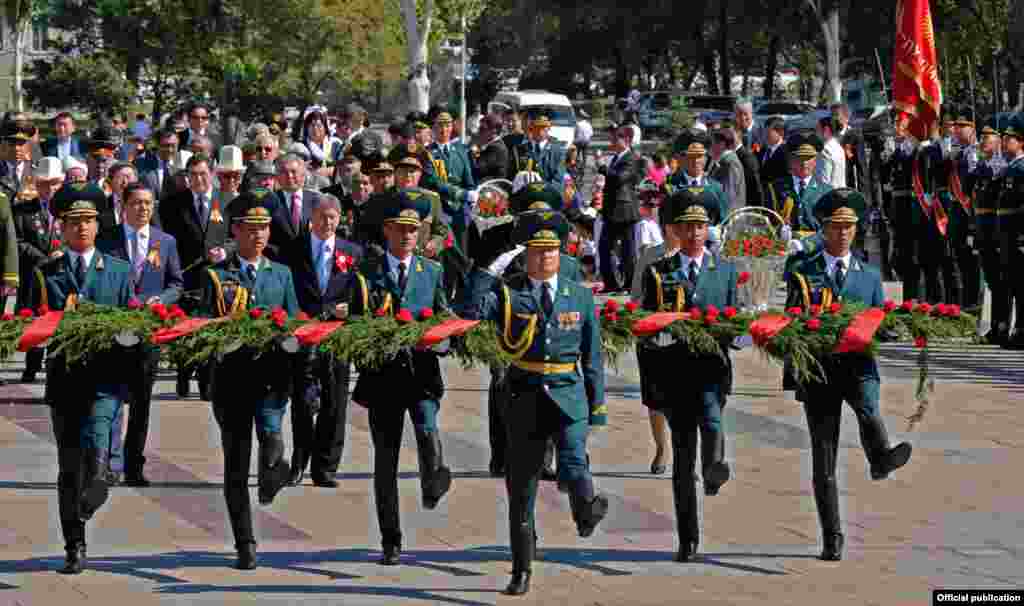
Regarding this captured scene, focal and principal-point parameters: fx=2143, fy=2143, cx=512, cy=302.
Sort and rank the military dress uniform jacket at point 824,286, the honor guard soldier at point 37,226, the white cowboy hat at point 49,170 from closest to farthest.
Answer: the military dress uniform jacket at point 824,286 < the honor guard soldier at point 37,226 < the white cowboy hat at point 49,170

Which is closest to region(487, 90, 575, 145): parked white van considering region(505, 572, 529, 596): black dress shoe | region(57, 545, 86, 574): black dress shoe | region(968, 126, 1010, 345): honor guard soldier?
region(968, 126, 1010, 345): honor guard soldier

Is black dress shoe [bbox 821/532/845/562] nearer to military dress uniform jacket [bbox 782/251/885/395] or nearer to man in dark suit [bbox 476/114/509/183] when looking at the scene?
military dress uniform jacket [bbox 782/251/885/395]

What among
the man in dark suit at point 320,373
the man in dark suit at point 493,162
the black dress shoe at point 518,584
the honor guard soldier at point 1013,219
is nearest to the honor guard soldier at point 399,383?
the black dress shoe at point 518,584

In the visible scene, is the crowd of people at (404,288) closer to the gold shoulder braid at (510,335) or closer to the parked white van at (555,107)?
the gold shoulder braid at (510,335)

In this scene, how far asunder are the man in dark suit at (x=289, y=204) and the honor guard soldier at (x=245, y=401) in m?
3.52

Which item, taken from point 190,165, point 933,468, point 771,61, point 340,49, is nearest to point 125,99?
point 340,49

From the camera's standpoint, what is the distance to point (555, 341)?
1005 cm

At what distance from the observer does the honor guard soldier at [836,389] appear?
1067cm

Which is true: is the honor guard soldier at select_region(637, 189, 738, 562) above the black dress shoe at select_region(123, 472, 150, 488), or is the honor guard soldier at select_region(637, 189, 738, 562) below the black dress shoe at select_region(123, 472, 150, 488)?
above

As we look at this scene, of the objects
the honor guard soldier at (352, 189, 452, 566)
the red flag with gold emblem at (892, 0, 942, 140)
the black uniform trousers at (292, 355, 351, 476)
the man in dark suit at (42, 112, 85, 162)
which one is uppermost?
the red flag with gold emblem at (892, 0, 942, 140)

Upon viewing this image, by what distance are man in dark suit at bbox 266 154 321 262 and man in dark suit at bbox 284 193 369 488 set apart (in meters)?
0.96

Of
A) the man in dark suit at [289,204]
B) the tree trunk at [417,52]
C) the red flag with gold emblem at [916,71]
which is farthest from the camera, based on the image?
the tree trunk at [417,52]

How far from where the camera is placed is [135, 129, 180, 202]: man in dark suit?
1902 cm

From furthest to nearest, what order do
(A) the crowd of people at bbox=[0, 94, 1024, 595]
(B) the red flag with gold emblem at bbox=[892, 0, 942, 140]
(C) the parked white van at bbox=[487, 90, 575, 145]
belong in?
(C) the parked white van at bbox=[487, 90, 575, 145], (B) the red flag with gold emblem at bbox=[892, 0, 942, 140], (A) the crowd of people at bbox=[0, 94, 1024, 595]
